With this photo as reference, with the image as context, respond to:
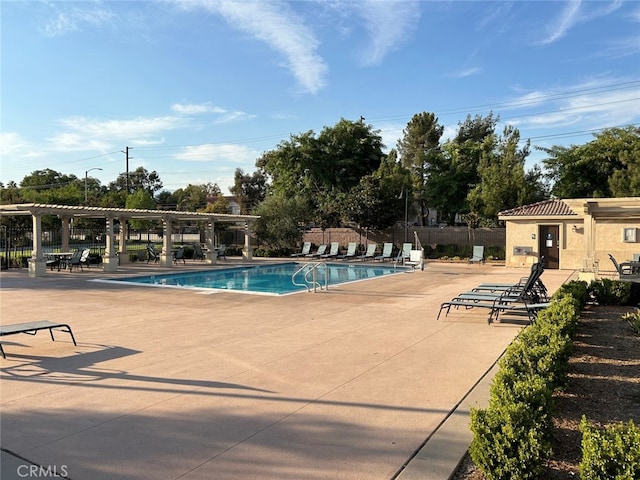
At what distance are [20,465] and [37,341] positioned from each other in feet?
15.3

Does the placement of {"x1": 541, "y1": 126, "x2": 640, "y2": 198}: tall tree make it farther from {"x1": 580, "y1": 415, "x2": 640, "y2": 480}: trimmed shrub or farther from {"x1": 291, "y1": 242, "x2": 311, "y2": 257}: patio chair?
{"x1": 580, "y1": 415, "x2": 640, "y2": 480}: trimmed shrub

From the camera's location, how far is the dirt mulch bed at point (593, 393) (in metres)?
3.47

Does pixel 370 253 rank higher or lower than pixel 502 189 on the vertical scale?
lower

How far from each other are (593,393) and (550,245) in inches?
778

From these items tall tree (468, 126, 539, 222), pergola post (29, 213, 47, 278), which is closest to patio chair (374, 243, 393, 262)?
tall tree (468, 126, 539, 222)

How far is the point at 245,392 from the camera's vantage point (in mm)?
4988

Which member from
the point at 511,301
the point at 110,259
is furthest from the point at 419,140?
the point at 511,301

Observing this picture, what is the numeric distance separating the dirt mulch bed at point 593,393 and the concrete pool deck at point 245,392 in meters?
0.69

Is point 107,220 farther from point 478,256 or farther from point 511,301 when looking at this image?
point 511,301

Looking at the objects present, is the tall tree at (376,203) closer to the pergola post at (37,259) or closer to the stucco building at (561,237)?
the stucco building at (561,237)

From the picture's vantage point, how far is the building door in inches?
888

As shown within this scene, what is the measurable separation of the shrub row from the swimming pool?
10.3 metres

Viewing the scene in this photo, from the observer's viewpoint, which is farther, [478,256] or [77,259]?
[478,256]

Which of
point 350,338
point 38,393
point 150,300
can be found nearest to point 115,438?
point 38,393
